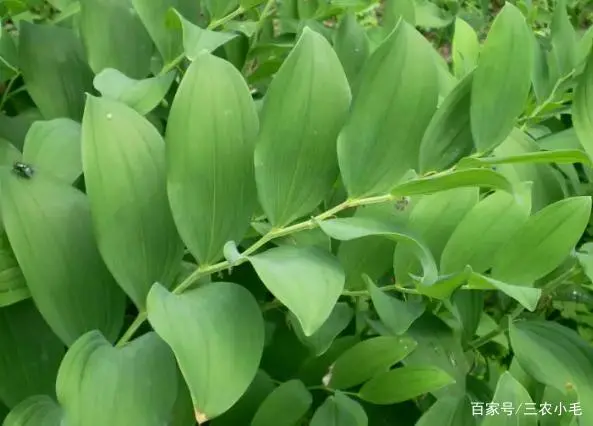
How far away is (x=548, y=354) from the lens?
56 centimetres

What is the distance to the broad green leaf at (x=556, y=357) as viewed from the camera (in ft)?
1.78

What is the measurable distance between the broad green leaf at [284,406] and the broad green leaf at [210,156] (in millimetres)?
146

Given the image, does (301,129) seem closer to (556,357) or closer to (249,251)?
(249,251)

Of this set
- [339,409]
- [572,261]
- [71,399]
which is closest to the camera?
[71,399]

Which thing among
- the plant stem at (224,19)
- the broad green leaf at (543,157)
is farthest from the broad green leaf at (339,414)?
the plant stem at (224,19)

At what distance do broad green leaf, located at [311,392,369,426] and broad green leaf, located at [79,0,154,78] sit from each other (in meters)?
0.31

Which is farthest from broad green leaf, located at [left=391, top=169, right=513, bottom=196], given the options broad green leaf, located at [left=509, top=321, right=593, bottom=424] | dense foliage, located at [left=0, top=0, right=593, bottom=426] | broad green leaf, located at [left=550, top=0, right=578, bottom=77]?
broad green leaf, located at [left=550, top=0, right=578, bottom=77]

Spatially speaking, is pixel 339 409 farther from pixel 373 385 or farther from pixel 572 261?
pixel 572 261

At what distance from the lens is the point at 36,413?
0.40 metres

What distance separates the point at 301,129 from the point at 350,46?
0.25 m

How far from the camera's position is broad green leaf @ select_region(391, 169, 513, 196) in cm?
37

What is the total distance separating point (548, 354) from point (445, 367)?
8 centimetres

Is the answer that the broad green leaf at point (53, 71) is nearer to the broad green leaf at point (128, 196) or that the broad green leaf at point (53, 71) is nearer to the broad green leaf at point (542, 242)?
the broad green leaf at point (128, 196)

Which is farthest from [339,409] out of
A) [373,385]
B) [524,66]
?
[524,66]
